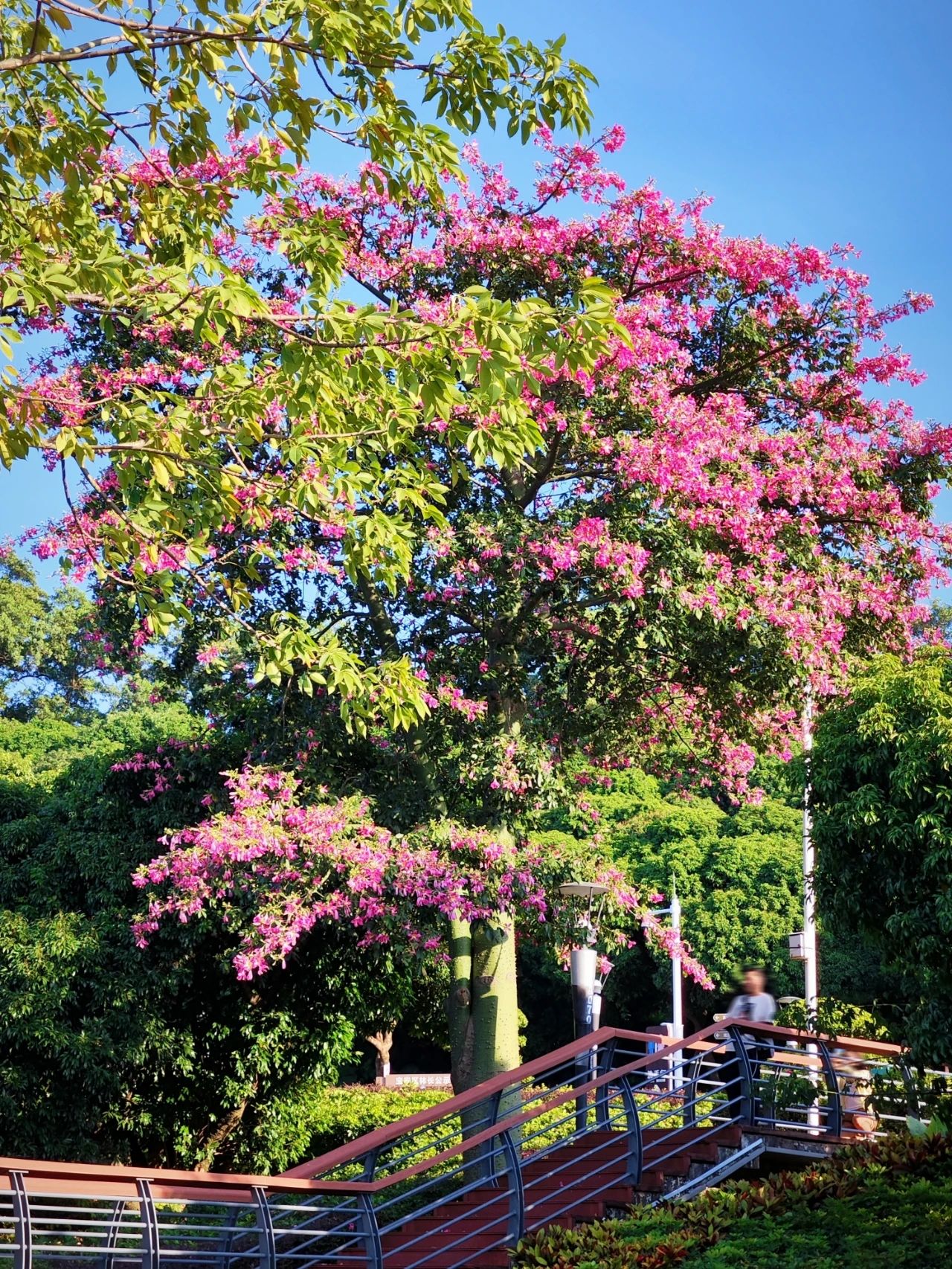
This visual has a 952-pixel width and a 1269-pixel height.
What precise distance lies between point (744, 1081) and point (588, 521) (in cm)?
472

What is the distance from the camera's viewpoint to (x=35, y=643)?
44188 millimetres

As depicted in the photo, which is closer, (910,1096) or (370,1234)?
(370,1234)

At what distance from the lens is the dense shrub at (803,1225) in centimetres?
718

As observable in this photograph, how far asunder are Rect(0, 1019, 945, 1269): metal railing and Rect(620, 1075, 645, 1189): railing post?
0.04ft

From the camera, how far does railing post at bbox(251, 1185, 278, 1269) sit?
6828mm

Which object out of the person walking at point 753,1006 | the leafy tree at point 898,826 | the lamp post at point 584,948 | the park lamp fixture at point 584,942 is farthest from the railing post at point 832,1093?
the park lamp fixture at point 584,942

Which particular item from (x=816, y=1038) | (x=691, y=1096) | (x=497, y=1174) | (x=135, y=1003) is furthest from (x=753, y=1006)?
(x=135, y=1003)

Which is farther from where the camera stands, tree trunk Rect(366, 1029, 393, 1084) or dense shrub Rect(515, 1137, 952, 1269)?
tree trunk Rect(366, 1029, 393, 1084)

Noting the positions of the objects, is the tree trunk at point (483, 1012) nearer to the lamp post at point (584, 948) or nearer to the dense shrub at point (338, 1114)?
the lamp post at point (584, 948)

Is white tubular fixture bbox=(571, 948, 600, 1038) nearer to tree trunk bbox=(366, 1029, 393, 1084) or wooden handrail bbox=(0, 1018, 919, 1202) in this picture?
wooden handrail bbox=(0, 1018, 919, 1202)

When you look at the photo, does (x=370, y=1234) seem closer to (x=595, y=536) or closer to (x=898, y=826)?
(x=898, y=826)

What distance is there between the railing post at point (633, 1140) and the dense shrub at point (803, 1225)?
1.14 ft

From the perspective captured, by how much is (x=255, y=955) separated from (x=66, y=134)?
7.09 m

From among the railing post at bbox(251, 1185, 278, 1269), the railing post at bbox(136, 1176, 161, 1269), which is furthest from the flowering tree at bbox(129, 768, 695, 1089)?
the railing post at bbox(136, 1176, 161, 1269)
